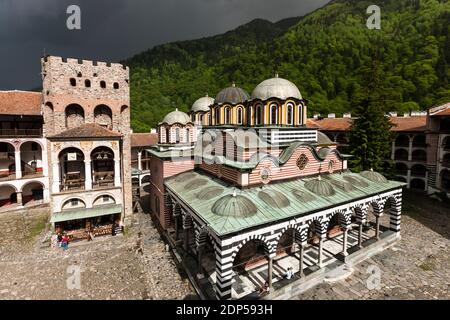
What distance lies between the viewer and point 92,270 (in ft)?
47.2

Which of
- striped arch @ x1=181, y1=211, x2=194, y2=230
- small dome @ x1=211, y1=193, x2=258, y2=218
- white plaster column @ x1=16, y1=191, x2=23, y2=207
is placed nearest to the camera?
small dome @ x1=211, y1=193, x2=258, y2=218

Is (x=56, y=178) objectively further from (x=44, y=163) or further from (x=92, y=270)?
(x=44, y=163)

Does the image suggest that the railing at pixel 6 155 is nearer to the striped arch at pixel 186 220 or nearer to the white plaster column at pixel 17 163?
the white plaster column at pixel 17 163

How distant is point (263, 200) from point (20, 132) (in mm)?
27082

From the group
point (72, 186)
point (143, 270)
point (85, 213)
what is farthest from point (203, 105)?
point (143, 270)

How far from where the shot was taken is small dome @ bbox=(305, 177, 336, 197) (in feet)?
48.0

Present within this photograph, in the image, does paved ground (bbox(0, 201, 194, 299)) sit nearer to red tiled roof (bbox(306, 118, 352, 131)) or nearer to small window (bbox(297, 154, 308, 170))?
small window (bbox(297, 154, 308, 170))

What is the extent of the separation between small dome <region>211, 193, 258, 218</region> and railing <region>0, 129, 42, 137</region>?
2430cm

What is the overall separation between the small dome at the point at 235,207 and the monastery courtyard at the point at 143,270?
475 centimetres

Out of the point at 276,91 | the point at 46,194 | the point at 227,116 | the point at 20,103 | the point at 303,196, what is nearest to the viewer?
the point at 303,196

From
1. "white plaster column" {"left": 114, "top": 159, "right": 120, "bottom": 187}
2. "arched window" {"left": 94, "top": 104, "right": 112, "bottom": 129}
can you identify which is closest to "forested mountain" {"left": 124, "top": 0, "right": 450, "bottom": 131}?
"arched window" {"left": 94, "top": 104, "right": 112, "bottom": 129}

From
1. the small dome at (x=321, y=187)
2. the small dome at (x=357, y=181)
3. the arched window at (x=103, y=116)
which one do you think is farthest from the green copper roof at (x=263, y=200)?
the arched window at (x=103, y=116)

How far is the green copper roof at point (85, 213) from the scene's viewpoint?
1770cm
